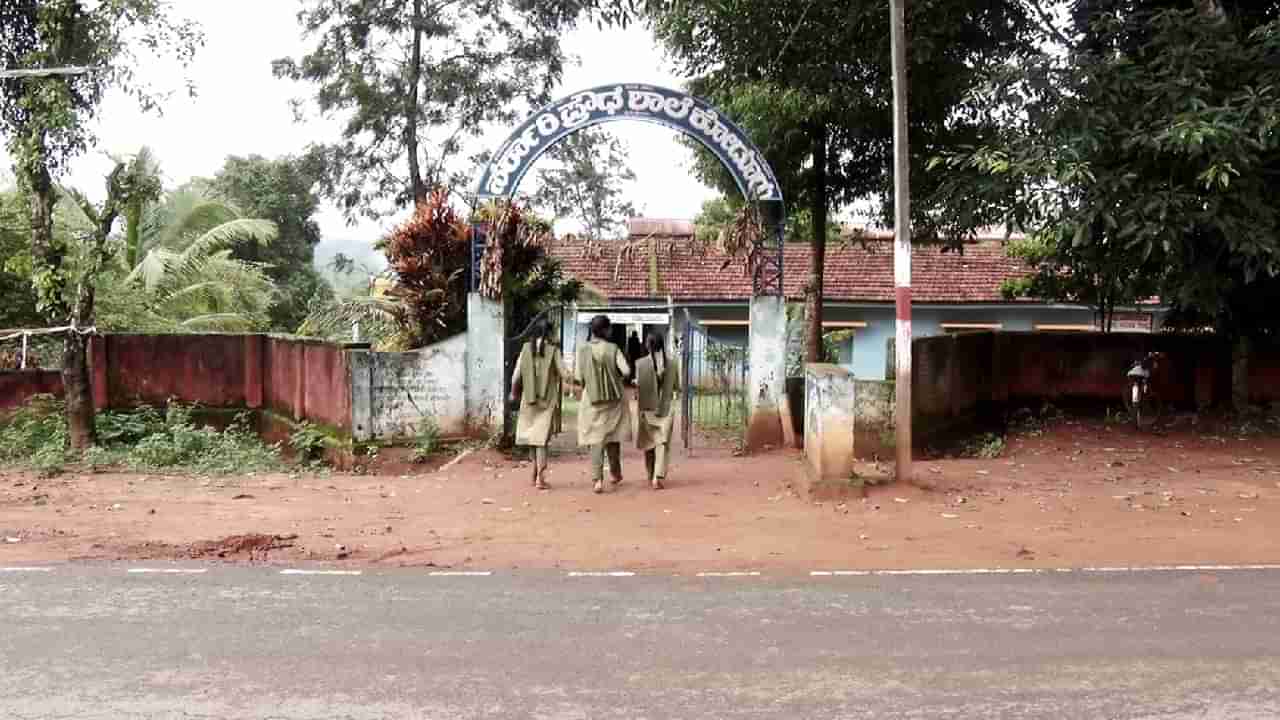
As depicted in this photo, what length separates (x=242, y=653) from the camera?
5.24 m

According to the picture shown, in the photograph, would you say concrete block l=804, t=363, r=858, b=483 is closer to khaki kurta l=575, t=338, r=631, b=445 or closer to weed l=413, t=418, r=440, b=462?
khaki kurta l=575, t=338, r=631, b=445

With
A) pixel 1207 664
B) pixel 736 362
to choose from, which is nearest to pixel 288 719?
pixel 1207 664

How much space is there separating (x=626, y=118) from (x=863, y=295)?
51.8 feet

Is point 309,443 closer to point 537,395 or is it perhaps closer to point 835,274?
point 537,395

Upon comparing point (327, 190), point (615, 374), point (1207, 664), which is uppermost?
point (327, 190)

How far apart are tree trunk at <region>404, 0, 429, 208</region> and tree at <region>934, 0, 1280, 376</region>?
1320 centimetres

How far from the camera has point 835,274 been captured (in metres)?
28.2

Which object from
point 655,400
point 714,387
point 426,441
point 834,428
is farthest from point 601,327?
point 714,387

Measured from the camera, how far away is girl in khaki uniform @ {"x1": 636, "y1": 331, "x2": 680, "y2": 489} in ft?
35.2

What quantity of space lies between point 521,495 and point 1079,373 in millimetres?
10407

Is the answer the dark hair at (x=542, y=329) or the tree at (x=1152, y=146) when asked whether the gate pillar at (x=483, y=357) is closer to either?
the dark hair at (x=542, y=329)

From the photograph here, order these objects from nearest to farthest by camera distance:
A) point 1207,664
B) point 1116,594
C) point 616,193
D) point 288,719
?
point 288,719 → point 1207,664 → point 1116,594 → point 616,193

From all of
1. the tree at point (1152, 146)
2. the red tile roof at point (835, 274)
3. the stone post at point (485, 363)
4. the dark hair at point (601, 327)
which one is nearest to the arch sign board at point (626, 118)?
the stone post at point (485, 363)

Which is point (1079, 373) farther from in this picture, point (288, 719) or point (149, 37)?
point (288, 719)
